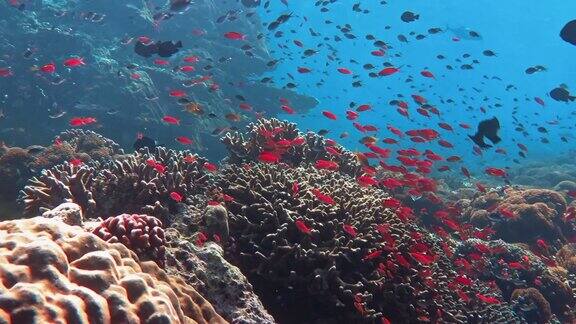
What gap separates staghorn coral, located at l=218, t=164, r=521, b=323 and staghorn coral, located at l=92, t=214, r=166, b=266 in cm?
159

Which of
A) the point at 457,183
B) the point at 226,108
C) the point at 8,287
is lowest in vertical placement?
the point at 457,183

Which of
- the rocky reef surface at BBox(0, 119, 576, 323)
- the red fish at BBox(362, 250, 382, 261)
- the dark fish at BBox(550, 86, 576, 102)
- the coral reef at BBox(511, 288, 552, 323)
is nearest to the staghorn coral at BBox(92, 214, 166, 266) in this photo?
the rocky reef surface at BBox(0, 119, 576, 323)

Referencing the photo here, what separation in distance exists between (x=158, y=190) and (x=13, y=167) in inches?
236

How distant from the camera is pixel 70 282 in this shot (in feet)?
9.68

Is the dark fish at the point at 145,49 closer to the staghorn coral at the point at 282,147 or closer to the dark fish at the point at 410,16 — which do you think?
the staghorn coral at the point at 282,147

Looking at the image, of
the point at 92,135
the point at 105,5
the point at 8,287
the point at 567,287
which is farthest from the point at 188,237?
the point at 105,5

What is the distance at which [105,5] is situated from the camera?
25391mm

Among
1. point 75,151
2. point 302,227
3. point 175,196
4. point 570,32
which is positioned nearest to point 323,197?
point 302,227

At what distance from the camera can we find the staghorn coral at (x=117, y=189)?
6.57 meters

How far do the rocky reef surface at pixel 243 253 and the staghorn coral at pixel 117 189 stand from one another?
2cm

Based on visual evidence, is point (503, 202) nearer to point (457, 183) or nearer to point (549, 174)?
point (457, 183)

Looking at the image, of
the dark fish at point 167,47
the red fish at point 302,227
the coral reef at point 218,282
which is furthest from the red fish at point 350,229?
the dark fish at point 167,47

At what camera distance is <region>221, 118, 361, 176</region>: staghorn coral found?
33.8 ft

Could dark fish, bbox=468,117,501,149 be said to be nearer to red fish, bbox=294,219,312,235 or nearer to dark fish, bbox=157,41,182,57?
red fish, bbox=294,219,312,235
